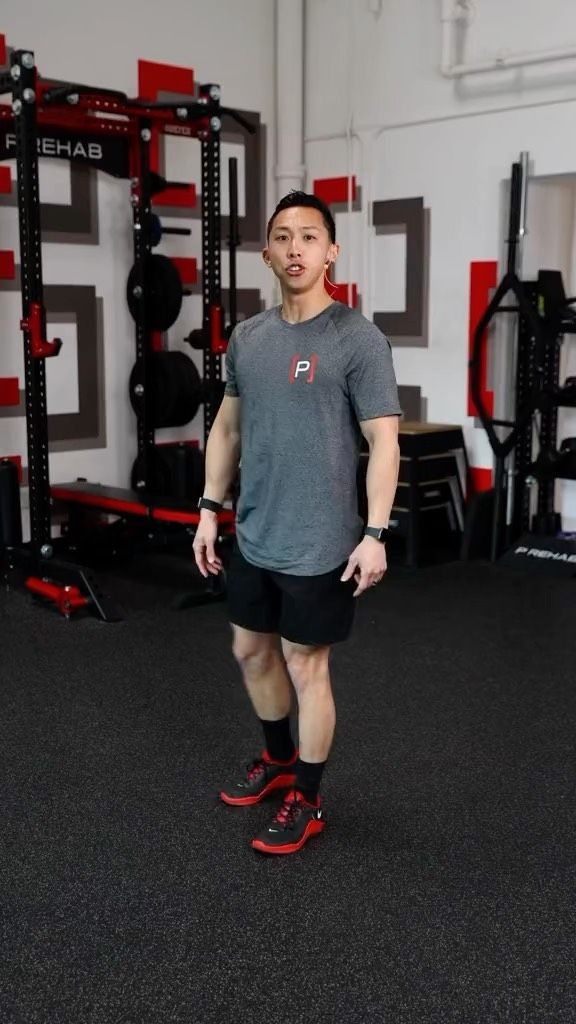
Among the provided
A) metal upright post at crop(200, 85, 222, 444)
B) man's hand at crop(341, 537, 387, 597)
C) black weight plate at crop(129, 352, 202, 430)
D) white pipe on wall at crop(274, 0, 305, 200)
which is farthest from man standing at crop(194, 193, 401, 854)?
white pipe on wall at crop(274, 0, 305, 200)

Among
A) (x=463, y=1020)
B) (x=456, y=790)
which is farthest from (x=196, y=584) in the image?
(x=463, y=1020)

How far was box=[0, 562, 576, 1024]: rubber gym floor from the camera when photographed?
1.96 meters

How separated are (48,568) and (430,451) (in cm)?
198

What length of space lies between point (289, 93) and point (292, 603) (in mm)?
4437

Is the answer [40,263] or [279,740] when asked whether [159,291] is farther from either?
[279,740]

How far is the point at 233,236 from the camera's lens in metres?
4.96

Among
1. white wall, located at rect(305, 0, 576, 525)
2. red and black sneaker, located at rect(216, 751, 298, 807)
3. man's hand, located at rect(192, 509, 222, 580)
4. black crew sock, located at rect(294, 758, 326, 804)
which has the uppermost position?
white wall, located at rect(305, 0, 576, 525)

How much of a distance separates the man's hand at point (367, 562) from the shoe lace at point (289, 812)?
59cm

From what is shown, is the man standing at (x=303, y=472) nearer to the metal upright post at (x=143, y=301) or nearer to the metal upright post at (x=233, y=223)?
the metal upright post at (x=233, y=223)

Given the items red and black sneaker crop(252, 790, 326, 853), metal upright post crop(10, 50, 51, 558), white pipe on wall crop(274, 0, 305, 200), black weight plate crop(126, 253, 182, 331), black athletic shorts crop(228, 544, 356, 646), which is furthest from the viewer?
white pipe on wall crop(274, 0, 305, 200)

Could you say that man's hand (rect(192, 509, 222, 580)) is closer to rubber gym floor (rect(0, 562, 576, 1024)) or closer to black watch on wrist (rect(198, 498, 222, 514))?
black watch on wrist (rect(198, 498, 222, 514))

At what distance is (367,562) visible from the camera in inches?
88.3

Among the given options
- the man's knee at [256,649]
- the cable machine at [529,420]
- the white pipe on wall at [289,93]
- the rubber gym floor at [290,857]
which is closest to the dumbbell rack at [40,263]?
the rubber gym floor at [290,857]

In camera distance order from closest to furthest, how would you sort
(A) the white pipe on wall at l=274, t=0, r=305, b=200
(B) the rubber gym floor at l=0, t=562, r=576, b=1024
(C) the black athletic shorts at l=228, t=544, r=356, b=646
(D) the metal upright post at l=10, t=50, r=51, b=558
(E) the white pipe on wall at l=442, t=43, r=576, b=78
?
(B) the rubber gym floor at l=0, t=562, r=576, b=1024, (C) the black athletic shorts at l=228, t=544, r=356, b=646, (D) the metal upright post at l=10, t=50, r=51, b=558, (E) the white pipe on wall at l=442, t=43, r=576, b=78, (A) the white pipe on wall at l=274, t=0, r=305, b=200
